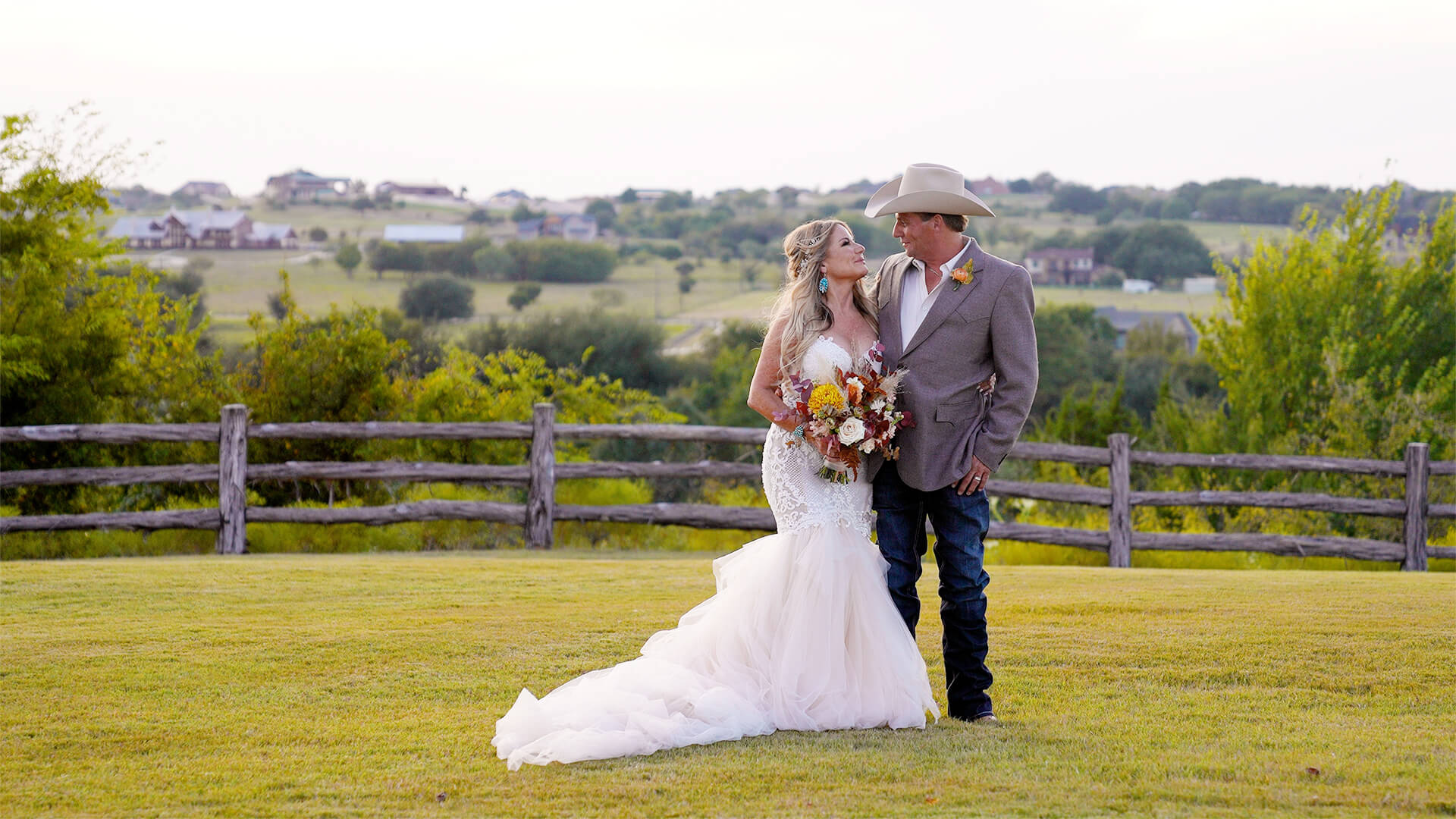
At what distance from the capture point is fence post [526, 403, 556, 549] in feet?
37.4

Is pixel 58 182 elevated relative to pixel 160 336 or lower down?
elevated

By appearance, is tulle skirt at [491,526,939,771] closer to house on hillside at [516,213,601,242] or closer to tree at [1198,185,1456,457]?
tree at [1198,185,1456,457]

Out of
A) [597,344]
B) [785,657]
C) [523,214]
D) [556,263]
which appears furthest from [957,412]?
[523,214]

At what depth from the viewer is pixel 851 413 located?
4746 mm

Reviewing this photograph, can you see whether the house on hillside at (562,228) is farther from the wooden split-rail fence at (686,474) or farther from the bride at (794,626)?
the bride at (794,626)

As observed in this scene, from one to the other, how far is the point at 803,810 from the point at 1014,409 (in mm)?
1724

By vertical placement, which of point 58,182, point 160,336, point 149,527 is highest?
point 58,182

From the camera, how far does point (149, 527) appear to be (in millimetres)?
10836

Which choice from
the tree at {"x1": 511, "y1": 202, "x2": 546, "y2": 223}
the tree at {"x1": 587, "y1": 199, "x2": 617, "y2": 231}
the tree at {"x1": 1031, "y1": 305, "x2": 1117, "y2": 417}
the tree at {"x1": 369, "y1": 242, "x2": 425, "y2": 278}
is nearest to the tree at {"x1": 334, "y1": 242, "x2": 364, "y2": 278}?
the tree at {"x1": 369, "y1": 242, "x2": 425, "y2": 278}

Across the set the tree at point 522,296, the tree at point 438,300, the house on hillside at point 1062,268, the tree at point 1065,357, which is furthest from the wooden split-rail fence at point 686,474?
the house on hillside at point 1062,268

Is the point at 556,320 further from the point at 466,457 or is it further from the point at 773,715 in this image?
the point at 773,715

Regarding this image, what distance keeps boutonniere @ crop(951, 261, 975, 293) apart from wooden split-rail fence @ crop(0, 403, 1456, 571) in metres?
6.37

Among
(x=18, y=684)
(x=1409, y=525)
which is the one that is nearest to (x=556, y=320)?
(x=1409, y=525)

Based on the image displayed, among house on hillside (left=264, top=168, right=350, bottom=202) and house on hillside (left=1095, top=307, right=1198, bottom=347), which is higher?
house on hillside (left=264, top=168, right=350, bottom=202)
